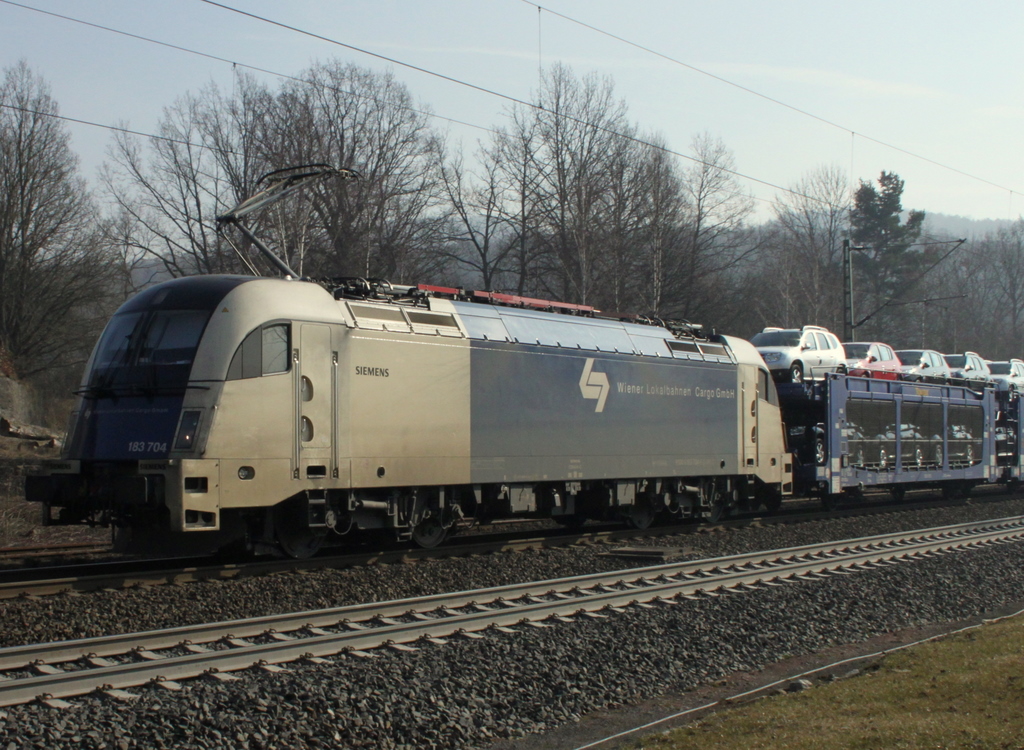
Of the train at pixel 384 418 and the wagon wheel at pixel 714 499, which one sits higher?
the train at pixel 384 418

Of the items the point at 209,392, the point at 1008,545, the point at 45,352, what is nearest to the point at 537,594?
the point at 209,392

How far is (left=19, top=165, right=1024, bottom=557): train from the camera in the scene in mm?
10438

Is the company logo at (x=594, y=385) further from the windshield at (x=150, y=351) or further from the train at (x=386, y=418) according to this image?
the windshield at (x=150, y=351)

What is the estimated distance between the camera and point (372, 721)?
5801 mm

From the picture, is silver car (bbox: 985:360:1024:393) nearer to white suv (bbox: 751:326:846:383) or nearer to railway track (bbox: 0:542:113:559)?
white suv (bbox: 751:326:846:383)

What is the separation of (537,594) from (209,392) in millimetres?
3950

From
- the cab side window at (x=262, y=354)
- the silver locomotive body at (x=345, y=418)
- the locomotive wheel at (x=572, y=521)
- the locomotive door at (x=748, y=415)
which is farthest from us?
the locomotive door at (x=748, y=415)

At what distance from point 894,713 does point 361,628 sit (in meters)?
4.10

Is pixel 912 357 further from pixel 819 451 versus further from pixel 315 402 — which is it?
pixel 315 402

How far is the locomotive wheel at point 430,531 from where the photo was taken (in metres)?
13.2

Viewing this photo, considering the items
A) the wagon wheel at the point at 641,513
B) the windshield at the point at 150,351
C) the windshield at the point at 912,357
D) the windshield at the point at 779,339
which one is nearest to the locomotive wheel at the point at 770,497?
the wagon wheel at the point at 641,513

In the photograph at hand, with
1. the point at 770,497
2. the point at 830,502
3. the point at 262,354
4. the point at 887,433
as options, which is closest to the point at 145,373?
the point at 262,354

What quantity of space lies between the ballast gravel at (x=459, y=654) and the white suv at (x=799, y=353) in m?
9.07

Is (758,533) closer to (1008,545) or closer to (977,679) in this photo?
(1008,545)
